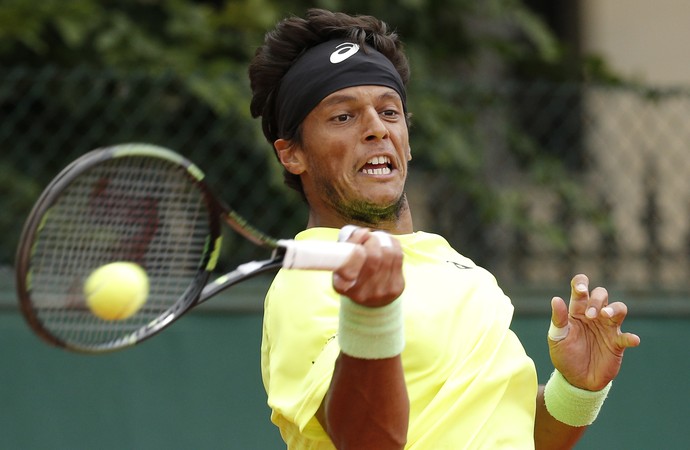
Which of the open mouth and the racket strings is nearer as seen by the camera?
the racket strings

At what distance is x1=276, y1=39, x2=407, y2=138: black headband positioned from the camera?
289 cm

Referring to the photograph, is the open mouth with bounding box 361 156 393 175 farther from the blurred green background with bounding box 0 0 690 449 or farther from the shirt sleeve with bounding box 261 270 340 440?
the blurred green background with bounding box 0 0 690 449

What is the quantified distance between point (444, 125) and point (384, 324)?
133 inches

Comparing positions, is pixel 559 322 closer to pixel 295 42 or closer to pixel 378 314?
pixel 378 314

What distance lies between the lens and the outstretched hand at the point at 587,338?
293 cm

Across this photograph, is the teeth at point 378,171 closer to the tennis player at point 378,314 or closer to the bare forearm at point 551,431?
the tennis player at point 378,314

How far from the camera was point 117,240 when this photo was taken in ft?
8.77

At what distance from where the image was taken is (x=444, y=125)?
5.70 metres

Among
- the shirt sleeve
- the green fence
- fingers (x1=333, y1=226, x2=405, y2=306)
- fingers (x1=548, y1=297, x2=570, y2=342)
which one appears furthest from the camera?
the green fence

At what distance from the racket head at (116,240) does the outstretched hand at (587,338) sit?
32.5 inches

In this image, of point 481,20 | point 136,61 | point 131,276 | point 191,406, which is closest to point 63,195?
point 131,276

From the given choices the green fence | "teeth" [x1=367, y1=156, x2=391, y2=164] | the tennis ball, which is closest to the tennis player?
"teeth" [x1=367, y1=156, x2=391, y2=164]

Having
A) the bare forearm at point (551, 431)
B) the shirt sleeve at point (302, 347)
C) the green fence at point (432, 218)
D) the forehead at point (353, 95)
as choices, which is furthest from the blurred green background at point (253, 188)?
the shirt sleeve at point (302, 347)

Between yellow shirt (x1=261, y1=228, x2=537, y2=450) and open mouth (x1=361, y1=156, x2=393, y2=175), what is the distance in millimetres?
202
